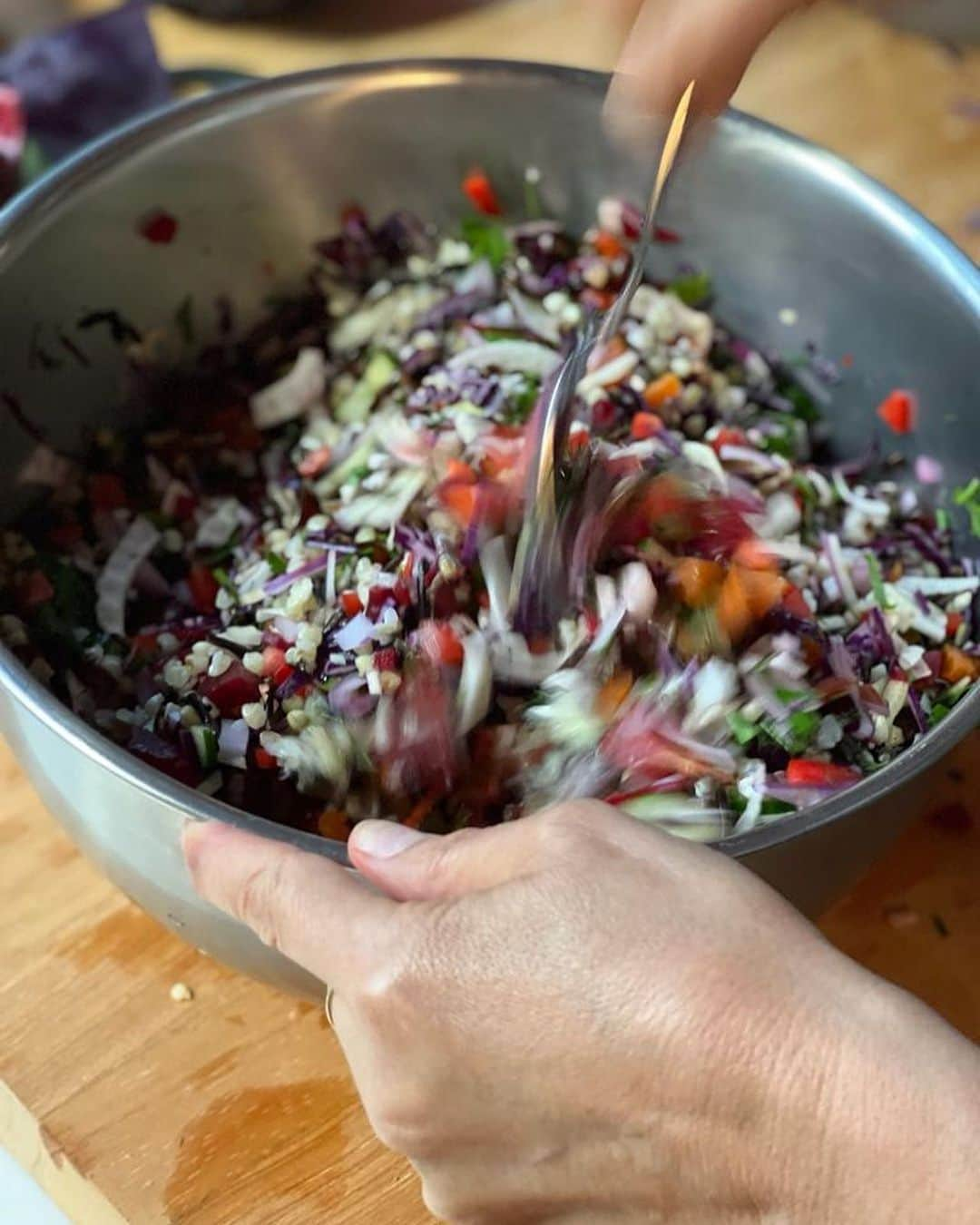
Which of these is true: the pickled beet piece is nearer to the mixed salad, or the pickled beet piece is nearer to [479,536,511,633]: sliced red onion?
the mixed salad

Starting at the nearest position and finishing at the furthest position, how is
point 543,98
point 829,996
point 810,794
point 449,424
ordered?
point 829,996 → point 810,794 → point 449,424 → point 543,98

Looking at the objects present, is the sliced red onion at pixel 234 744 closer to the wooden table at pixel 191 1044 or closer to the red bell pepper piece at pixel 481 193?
the wooden table at pixel 191 1044

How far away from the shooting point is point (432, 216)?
4.00 ft

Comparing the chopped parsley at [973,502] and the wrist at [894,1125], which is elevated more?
the chopped parsley at [973,502]

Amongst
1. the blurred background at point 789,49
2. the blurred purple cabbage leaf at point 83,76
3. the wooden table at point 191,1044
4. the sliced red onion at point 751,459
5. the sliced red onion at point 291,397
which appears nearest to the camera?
the wooden table at point 191,1044

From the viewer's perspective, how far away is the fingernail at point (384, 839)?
0.64 metres

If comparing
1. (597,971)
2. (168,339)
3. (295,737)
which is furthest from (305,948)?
(168,339)

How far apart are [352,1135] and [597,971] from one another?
0.34m

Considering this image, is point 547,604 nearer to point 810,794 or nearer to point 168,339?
point 810,794

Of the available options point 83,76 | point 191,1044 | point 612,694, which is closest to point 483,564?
point 612,694

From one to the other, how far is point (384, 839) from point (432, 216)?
73 cm

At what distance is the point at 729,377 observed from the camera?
1165mm

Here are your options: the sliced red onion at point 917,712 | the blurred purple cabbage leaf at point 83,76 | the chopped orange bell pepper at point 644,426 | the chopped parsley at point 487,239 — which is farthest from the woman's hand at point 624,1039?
the blurred purple cabbage leaf at point 83,76

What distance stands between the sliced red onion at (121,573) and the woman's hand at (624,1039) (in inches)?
16.6
